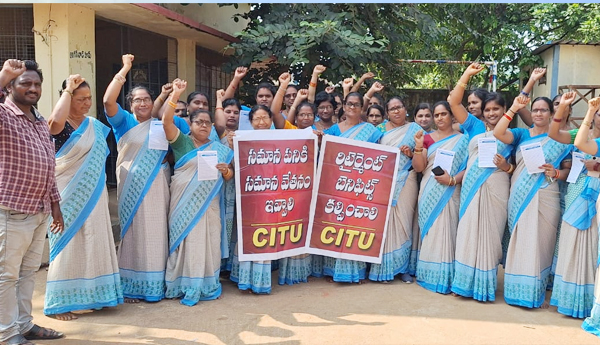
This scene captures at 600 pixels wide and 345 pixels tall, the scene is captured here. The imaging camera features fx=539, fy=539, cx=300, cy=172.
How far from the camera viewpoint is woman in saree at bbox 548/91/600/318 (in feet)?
12.8

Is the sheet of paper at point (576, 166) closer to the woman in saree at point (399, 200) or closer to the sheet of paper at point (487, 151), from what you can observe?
the sheet of paper at point (487, 151)

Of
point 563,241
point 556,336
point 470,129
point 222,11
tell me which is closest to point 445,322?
point 556,336

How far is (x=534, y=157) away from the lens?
13.4 ft

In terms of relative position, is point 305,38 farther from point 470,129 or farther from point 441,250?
point 441,250

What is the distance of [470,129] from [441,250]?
1045 millimetres

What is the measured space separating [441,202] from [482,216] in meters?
0.36

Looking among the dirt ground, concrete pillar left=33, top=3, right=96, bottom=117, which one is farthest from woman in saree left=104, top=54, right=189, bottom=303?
concrete pillar left=33, top=3, right=96, bottom=117

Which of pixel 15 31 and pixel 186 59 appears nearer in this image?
pixel 15 31

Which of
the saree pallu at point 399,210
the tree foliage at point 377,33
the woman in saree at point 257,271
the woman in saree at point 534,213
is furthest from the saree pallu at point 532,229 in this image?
the tree foliage at point 377,33

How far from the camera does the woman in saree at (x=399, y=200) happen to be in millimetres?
4746

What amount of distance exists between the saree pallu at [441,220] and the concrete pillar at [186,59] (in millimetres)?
4883

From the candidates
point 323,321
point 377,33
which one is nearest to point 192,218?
point 323,321

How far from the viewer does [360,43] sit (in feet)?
20.4

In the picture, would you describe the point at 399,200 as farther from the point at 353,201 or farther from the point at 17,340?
the point at 17,340
